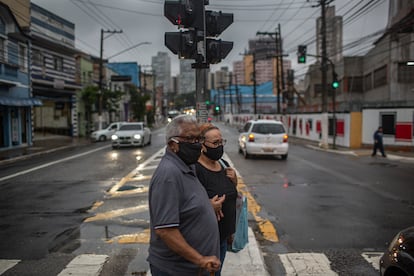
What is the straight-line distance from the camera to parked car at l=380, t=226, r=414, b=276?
3401 millimetres

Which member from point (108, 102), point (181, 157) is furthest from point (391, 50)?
point (181, 157)

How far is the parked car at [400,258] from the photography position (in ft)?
11.2

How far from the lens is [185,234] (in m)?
2.76

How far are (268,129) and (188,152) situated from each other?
50.7 ft

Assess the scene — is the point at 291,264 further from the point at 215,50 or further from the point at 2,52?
the point at 2,52

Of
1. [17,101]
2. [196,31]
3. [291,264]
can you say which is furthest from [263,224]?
[17,101]

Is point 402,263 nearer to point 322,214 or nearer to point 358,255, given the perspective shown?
point 358,255

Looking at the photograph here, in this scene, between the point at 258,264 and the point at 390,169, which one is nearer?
the point at 258,264

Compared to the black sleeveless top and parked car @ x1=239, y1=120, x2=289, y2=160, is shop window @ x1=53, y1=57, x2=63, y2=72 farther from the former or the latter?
the black sleeveless top

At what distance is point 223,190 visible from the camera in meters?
3.68

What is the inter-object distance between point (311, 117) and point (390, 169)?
19554 millimetres

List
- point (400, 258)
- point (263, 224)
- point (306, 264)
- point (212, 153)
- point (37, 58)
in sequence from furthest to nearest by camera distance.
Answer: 1. point (37, 58)
2. point (263, 224)
3. point (306, 264)
4. point (212, 153)
5. point (400, 258)

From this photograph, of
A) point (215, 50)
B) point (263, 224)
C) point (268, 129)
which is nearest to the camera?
point (215, 50)

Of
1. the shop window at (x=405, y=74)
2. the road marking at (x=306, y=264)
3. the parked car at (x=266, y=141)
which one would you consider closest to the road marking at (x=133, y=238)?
the road marking at (x=306, y=264)
